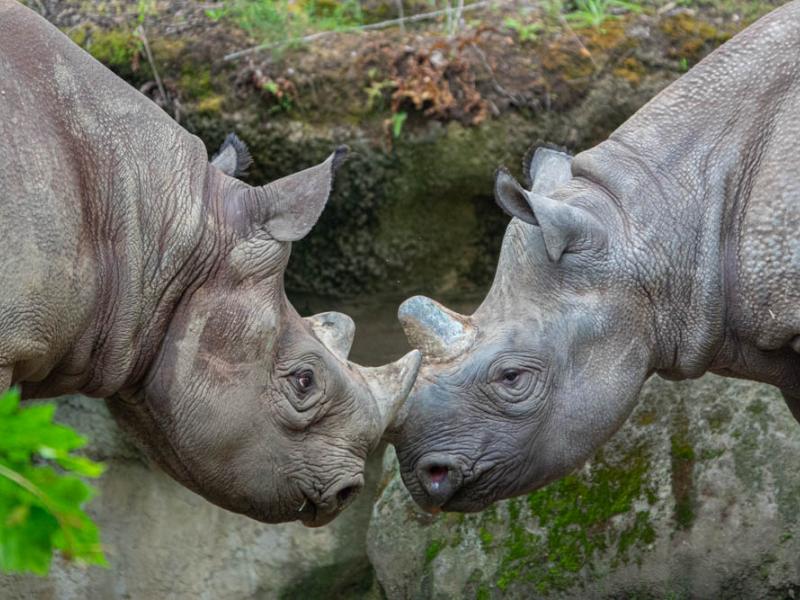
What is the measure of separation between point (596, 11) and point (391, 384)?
2.95m

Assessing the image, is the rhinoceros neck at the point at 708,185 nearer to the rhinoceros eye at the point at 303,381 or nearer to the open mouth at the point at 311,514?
the rhinoceros eye at the point at 303,381

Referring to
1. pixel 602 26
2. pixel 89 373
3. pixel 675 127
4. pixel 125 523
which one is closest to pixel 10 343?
pixel 89 373

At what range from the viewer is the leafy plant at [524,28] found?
6380mm

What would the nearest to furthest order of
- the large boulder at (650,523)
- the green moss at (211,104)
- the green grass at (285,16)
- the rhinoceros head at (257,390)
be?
the rhinoceros head at (257,390)
the large boulder at (650,523)
the green moss at (211,104)
the green grass at (285,16)

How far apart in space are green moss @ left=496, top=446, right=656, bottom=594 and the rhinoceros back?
2.50m

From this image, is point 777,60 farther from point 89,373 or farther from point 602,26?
point 89,373

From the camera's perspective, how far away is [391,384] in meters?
4.48

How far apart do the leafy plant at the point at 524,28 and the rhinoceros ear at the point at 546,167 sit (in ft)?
4.60

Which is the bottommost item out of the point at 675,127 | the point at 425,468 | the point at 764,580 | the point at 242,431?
the point at 764,580

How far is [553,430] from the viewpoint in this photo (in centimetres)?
463

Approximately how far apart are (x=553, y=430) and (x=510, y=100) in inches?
83.9

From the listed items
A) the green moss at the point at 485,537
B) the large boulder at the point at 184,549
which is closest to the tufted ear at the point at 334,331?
the green moss at the point at 485,537

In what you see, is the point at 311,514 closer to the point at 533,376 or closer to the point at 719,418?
the point at 533,376

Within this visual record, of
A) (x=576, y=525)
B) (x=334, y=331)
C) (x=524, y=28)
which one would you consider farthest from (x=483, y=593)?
(x=524, y=28)
